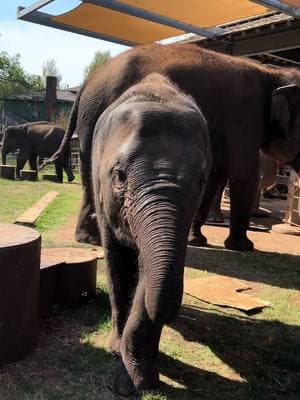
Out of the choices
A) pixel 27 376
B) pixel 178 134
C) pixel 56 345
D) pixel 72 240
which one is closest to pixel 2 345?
pixel 27 376

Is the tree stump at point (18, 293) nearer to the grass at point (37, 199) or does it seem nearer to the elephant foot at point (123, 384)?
the elephant foot at point (123, 384)

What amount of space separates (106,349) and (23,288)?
730mm

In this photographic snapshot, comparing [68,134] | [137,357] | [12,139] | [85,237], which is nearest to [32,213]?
[85,237]

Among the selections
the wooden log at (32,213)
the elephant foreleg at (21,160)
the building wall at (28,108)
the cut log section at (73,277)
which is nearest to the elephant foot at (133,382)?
the cut log section at (73,277)

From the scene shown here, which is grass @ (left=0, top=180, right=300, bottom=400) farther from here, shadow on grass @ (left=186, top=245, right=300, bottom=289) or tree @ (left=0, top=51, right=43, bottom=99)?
tree @ (left=0, top=51, right=43, bottom=99)

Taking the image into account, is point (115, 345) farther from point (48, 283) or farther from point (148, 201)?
point (148, 201)

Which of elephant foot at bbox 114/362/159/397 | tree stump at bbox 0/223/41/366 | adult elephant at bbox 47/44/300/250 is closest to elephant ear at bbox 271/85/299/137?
adult elephant at bbox 47/44/300/250

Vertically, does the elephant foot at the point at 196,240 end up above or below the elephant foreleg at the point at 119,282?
below

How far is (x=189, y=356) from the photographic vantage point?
3.64 meters

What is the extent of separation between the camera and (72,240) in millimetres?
7109

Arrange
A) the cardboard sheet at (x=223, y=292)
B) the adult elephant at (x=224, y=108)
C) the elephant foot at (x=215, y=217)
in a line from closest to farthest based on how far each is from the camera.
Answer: the cardboard sheet at (x=223, y=292)
the adult elephant at (x=224, y=108)
the elephant foot at (x=215, y=217)

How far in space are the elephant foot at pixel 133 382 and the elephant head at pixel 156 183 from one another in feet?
2.34

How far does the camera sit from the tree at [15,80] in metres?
63.6

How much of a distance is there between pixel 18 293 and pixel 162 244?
4.22 feet
